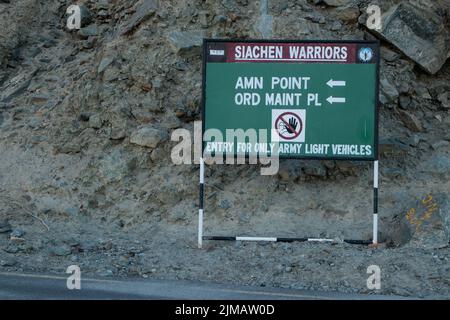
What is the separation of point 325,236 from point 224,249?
5.70 feet

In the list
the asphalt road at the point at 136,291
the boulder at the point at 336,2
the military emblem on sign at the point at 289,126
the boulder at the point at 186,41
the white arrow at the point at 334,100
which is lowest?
the asphalt road at the point at 136,291

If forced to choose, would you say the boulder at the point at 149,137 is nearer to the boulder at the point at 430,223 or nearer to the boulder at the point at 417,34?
the boulder at the point at 430,223

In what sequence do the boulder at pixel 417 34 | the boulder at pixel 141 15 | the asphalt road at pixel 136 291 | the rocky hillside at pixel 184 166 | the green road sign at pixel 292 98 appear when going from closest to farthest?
the asphalt road at pixel 136 291 → the rocky hillside at pixel 184 166 → the green road sign at pixel 292 98 → the boulder at pixel 417 34 → the boulder at pixel 141 15

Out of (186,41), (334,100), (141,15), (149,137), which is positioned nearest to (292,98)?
(334,100)

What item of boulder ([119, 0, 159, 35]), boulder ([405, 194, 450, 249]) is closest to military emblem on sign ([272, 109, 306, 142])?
boulder ([405, 194, 450, 249])

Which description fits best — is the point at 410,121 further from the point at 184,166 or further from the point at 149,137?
the point at 149,137

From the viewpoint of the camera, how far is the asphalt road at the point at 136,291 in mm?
8070

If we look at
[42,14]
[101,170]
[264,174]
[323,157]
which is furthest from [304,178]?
[42,14]

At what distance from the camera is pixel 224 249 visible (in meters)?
10.5

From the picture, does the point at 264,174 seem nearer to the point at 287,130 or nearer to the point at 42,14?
the point at 287,130

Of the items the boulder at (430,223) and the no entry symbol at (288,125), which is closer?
the boulder at (430,223)

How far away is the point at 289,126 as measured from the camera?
415 inches

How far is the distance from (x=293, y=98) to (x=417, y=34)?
408 centimetres

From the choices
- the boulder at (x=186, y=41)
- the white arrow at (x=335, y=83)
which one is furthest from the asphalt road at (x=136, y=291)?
the boulder at (x=186, y=41)
